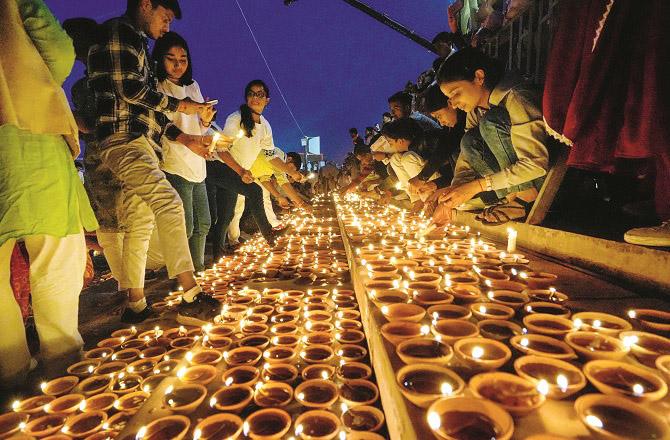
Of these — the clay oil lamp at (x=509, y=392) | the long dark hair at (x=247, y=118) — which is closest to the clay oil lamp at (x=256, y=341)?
the clay oil lamp at (x=509, y=392)

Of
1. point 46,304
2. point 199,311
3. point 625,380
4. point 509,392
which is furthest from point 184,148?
point 625,380

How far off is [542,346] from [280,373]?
47.9 inches

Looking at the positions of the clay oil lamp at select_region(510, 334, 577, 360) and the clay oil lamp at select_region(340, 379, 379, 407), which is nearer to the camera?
Result: the clay oil lamp at select_region(510, 334, 577, 360)

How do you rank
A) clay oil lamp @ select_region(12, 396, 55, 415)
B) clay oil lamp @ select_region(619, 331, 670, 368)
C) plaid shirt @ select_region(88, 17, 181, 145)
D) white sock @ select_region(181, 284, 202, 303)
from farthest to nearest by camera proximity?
1. white sock @ select_region(181, 284, 202, 303)
2. plaid shirt @ select_region(88, 17, 181, 145)
3. clay oil lamp @ select_region(12, 396, 55, 415)
4. clay oil lamp @ select_region(619, 331, 670, 368)

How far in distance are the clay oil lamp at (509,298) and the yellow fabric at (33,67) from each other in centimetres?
267

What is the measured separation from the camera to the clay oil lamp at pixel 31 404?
5.31 feet

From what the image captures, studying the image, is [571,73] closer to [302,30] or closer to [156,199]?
[156,199]

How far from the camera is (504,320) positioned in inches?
65.9

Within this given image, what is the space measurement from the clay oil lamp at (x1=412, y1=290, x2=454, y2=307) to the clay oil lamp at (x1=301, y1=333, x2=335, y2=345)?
57 centimetres

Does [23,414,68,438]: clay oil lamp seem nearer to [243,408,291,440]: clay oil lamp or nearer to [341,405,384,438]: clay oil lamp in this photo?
[243,408,291,440]: clay oil lamp

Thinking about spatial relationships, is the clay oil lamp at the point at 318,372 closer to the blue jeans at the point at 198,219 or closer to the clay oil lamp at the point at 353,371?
the clay oil lamp at the point at 353,371

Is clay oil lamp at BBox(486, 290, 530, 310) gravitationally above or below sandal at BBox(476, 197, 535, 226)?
below

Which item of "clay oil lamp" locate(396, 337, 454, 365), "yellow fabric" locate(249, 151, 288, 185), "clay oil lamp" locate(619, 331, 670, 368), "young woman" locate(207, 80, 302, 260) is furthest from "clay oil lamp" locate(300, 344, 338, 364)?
"yellow fabric" locate(249, 151, 288, 185)

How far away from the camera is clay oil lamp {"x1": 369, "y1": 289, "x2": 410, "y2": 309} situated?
1.96m
